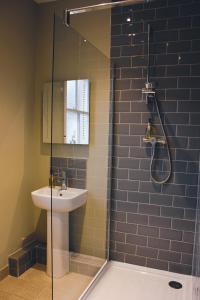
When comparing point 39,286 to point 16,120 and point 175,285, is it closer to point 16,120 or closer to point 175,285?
point 175,285

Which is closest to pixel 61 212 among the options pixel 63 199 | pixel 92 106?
pixel 63 199

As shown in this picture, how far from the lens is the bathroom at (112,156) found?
2.32 m

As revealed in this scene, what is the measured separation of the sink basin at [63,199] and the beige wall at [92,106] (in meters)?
0.10

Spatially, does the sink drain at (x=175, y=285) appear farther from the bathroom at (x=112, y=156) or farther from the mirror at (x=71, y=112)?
the mirror at (x=71, y=112)

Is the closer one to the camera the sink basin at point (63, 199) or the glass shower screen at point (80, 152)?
the glass shower screen at point (80, 152)

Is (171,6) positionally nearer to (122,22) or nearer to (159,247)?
(122,22)

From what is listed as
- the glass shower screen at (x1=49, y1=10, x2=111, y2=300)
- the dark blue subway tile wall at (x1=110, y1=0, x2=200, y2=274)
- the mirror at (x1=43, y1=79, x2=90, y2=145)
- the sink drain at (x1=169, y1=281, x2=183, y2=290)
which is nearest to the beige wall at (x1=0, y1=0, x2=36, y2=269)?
the glass shower screen at (x1=49, y1=10, x2=111, y2=300)

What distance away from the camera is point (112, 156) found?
8.98ft

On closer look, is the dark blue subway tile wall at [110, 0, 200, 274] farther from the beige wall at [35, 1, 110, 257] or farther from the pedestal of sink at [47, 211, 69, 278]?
the pedestal of sink at [47, 211, 69, 278]

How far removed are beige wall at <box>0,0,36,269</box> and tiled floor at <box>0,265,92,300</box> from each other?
24cm

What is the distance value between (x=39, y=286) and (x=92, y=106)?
72.2 inches

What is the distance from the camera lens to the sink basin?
2.27 metres

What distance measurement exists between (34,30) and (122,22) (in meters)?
1.05

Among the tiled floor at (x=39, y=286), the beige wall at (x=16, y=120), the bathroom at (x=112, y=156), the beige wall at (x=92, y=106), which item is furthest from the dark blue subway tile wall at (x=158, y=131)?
the beige wall at (x=16, y=120)
